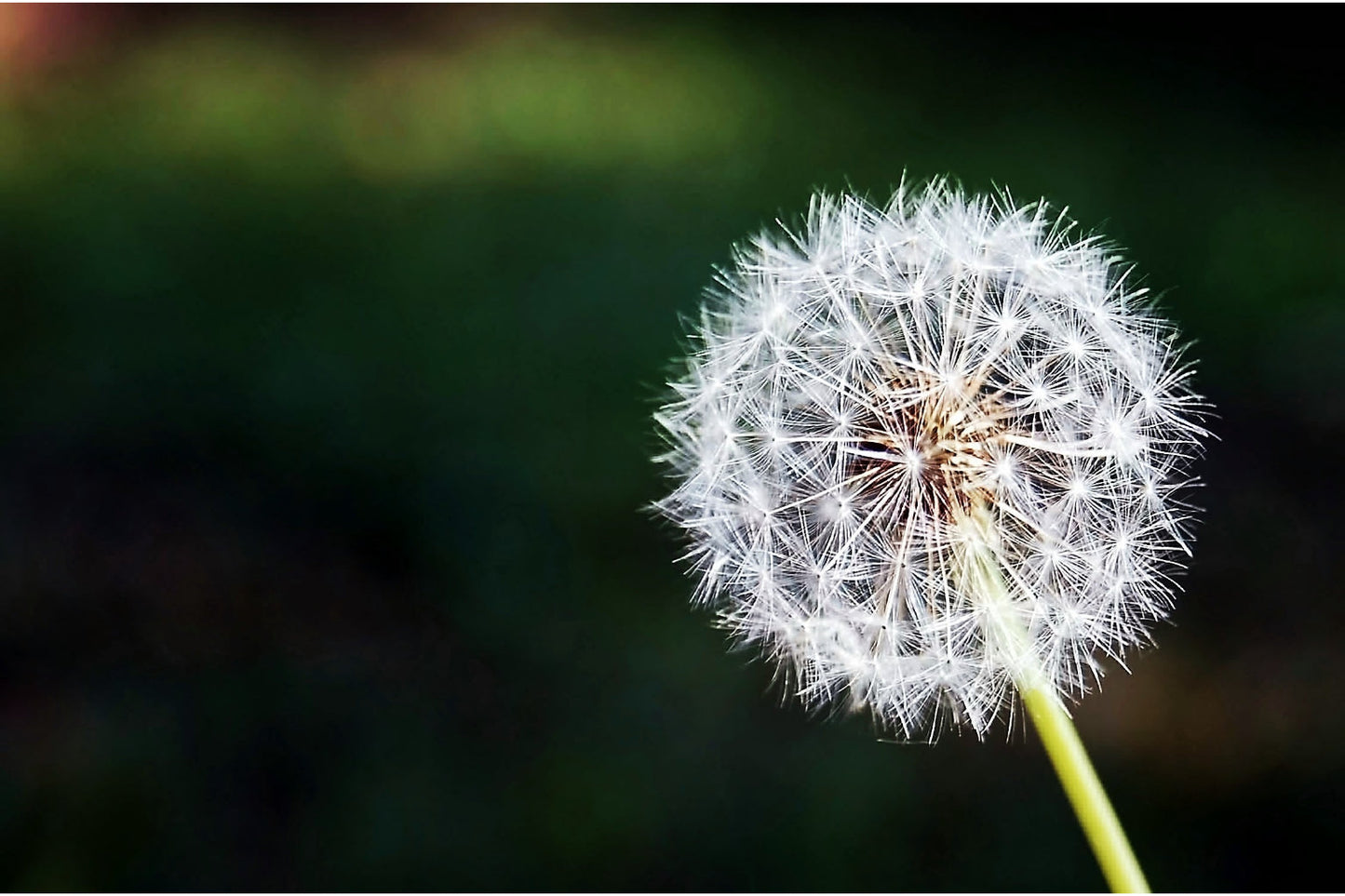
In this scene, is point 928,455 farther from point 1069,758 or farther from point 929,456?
point 1069,758

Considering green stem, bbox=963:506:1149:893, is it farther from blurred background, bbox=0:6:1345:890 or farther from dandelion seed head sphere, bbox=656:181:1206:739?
blurred background, bbox=0:6:1345:890

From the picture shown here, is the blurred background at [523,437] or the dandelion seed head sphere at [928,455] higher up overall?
the blurred background at [523,437]

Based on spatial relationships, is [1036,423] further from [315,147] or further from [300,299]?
[315,147]

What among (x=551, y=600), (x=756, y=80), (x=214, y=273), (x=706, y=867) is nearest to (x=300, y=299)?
(x=214, y=273)

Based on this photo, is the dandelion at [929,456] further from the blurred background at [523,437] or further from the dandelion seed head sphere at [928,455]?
the blurred background at [523,437]

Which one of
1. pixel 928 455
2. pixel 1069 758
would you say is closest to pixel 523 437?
pixel 928 455

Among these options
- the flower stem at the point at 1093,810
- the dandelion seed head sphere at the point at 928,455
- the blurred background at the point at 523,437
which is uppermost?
the blurred background at the point at 523,437

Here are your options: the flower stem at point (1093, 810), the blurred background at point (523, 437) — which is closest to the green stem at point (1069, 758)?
the flower stem at point (1093, 810)
